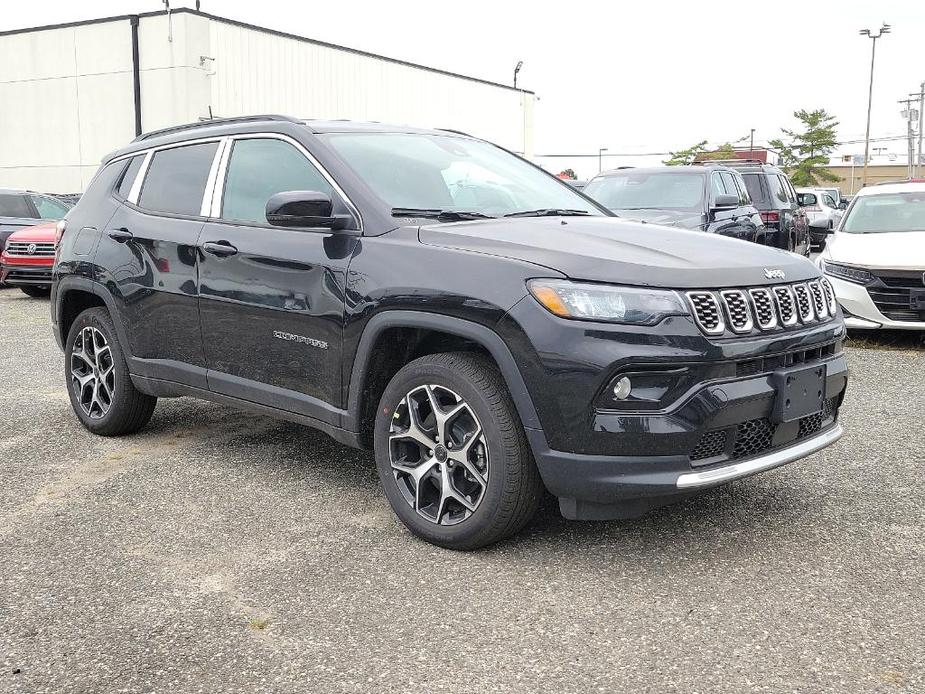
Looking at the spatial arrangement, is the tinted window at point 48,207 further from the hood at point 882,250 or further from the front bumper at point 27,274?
the hood at point 882,250

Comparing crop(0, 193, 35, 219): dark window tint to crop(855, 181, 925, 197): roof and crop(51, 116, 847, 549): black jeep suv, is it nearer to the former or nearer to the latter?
crop(51, 116, 847, 549): black jeep suv

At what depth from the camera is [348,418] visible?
4.05 meters

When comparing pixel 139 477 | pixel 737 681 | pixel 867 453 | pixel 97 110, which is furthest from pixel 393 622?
pixel 97 110

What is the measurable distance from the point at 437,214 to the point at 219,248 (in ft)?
3.69

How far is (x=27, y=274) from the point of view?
13203 millimetres

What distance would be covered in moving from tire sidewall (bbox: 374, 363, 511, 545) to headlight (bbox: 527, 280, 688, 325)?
0.47 m

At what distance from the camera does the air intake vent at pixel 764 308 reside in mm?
3488

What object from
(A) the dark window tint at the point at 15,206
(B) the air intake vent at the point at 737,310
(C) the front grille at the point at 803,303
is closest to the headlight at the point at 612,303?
(B) the air intake vent at the point at 737,310

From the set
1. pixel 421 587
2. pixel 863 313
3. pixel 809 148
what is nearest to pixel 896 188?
pixel 863 313

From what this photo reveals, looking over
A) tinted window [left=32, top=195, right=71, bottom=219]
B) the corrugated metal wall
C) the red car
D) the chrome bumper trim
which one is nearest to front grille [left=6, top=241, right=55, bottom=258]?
the red car

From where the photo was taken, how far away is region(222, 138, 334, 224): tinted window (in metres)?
4.37

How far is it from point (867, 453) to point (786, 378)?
187 centimetres

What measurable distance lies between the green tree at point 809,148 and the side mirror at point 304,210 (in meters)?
61.9

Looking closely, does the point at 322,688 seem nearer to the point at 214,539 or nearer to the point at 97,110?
the point at 214,539
